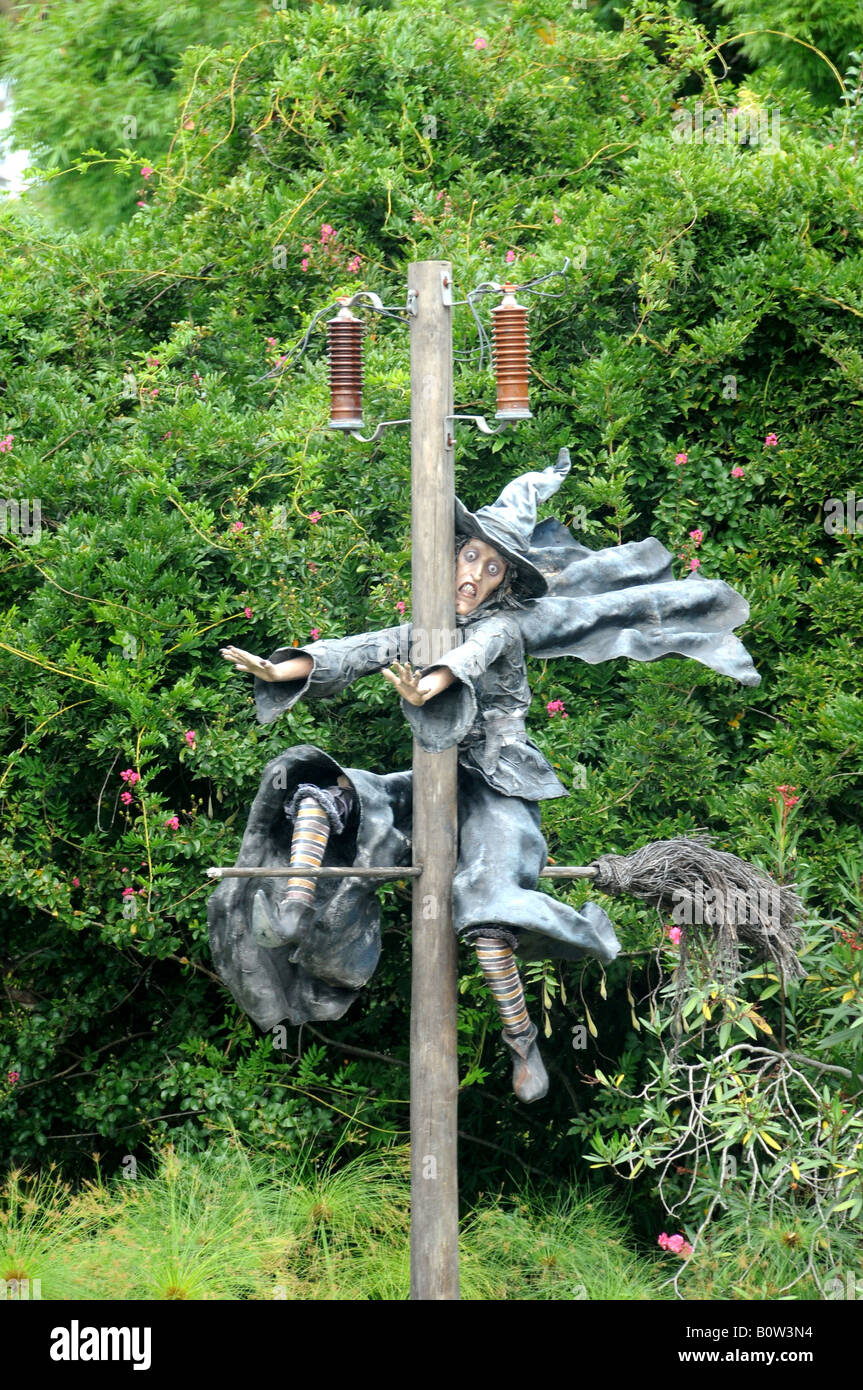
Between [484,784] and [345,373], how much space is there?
139cm

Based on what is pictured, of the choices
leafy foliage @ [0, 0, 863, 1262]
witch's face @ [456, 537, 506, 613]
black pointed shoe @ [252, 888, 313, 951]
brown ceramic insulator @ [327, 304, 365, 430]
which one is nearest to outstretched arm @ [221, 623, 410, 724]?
witch's face @ [456, 537, 506, 613]

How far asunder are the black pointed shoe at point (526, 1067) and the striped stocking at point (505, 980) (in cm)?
2

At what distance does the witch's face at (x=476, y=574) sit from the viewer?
5250mm

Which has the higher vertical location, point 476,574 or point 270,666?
point 476,574

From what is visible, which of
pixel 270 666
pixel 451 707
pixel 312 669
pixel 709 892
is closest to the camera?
pixel 451 707

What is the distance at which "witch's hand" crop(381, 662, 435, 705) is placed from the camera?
4.69 meters

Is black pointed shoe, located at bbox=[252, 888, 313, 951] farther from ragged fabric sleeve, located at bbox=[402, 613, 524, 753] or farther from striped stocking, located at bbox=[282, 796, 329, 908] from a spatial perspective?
ragged fabric sleeve, located at bbox=[402, 613, 524, 753]

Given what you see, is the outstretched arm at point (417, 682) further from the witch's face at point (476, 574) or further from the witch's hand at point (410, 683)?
the witch's face at point (476, 574)

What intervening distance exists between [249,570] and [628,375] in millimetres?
1890

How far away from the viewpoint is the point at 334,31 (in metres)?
8.39

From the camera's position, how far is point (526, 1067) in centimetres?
518

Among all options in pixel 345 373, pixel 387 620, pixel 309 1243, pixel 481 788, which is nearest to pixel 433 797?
pixel 481 788

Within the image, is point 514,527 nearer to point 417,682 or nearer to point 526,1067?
Result: point 417,682

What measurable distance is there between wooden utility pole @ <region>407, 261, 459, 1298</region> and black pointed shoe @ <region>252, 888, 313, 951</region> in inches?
14.7
